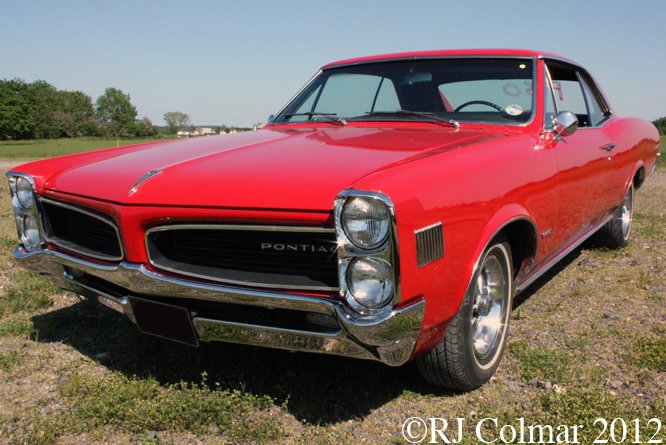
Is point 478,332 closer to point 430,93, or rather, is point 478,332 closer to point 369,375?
point 369,375

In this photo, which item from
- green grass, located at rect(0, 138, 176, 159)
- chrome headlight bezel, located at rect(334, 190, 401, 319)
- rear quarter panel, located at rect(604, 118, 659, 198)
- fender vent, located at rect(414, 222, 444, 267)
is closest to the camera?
chrome headlight bezel, located at rect(334, 190, 401, 319)

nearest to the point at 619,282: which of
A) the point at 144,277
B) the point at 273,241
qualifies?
the point at 273,241

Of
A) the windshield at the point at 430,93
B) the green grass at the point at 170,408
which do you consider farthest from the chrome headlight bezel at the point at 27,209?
the windshield at the point at 430,93

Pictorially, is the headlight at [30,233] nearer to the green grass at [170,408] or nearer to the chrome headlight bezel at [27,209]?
the chrome headlight bezel at [27,209]

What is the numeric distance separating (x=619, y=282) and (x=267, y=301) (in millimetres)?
3143

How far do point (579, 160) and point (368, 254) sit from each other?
201cm

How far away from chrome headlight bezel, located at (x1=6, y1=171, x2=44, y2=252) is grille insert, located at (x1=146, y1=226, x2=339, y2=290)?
2.93ft

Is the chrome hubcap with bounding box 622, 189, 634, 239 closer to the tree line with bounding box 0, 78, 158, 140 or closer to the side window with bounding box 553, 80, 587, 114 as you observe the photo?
the side window with bounding box 553, 80, 587, 114

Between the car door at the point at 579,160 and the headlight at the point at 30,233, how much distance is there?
2.77 m

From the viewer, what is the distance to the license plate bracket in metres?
2.06

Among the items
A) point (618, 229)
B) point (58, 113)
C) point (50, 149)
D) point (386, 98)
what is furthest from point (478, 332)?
point (58, 113)

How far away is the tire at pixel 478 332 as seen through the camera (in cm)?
210

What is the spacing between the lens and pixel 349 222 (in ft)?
5.51

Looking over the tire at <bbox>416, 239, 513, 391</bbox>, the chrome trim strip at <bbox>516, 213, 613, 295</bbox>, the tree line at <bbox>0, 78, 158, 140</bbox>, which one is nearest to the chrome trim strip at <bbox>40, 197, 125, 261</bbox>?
the tire at <bbox>416, 239, 513, 391</bbox>
